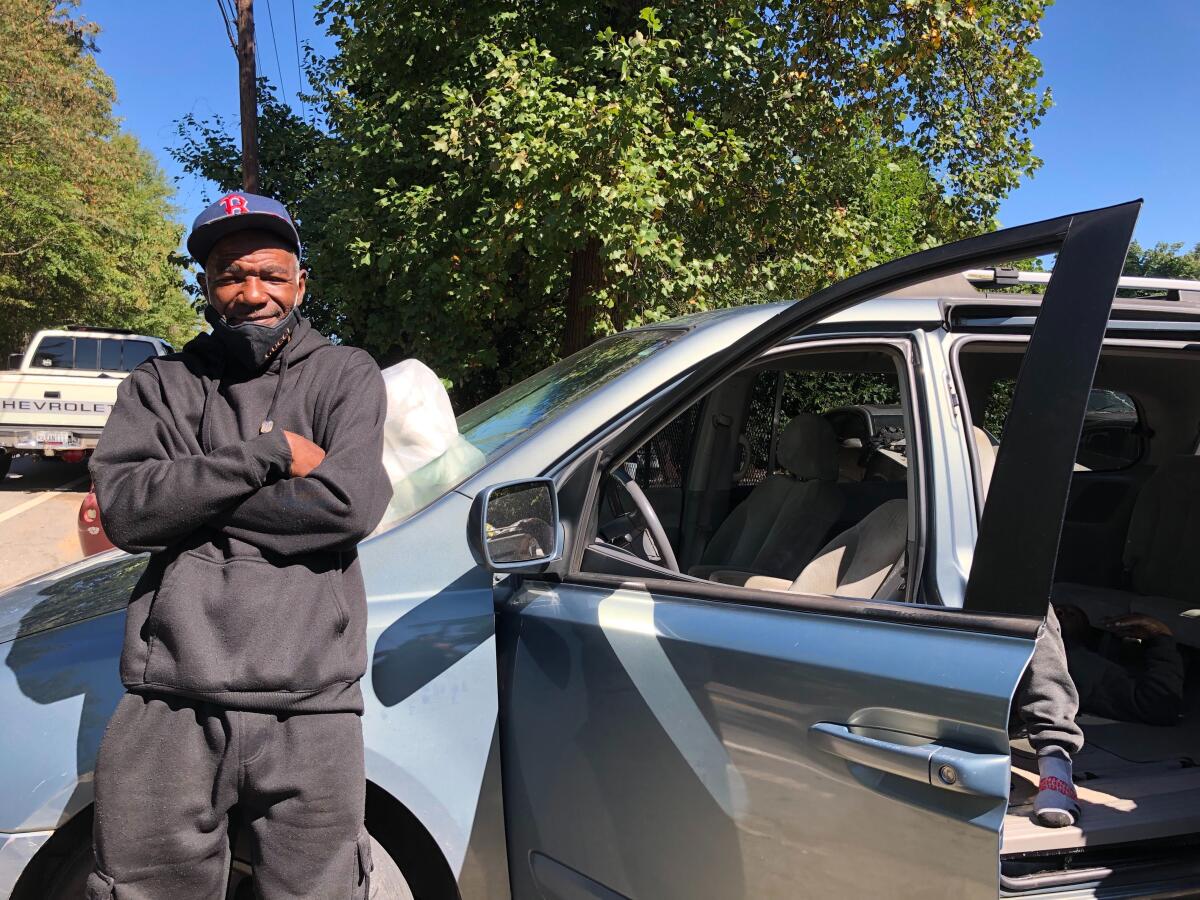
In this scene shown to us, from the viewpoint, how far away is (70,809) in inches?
68.8

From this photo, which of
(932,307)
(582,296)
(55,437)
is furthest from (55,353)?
(932,307)

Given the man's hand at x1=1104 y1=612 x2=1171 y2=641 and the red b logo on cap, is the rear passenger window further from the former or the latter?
the red b logo on cap

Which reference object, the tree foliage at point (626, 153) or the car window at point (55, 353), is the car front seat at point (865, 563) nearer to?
the tree foliage at point (626, 153)

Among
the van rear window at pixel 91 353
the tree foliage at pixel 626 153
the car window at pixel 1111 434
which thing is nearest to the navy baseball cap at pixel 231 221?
the car window at pixel 1111 434

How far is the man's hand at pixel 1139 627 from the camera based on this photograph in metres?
3.20

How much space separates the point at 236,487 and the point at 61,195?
22.9 metres

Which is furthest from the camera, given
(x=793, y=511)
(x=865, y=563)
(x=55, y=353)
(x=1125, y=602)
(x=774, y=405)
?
(x=55, y=353)

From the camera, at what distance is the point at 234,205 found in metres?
1.81

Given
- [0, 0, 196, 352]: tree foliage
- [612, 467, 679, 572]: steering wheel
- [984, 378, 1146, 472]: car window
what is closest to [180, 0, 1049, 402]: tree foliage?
[984, 378, 1146, 472]: car window

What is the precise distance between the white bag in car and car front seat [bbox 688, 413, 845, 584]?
1314 millimetres

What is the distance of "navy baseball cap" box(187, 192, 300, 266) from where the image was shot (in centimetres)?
178

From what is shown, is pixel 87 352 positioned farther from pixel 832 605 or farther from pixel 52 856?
pixel 832 605

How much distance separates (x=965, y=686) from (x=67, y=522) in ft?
34.1

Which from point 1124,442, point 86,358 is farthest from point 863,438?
point 86,358
